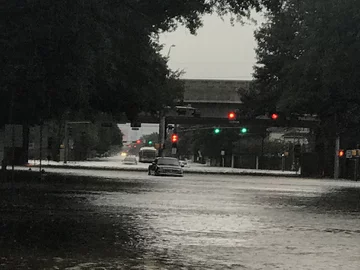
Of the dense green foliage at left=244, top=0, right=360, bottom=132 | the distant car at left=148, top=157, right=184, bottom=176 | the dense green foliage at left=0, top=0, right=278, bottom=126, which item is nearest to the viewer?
the dense green foliage at left=0, top=0, right=278, bottom=126

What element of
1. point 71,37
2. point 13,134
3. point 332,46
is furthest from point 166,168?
point 71,37

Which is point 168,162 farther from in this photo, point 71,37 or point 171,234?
point 171,234

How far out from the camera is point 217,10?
27.1 metres

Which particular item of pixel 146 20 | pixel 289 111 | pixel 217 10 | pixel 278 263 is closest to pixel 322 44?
pixel 217 10

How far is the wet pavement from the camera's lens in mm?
11000

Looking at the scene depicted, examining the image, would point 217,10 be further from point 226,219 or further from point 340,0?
point 226,219

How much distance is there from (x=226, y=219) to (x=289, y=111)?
44.5 meters

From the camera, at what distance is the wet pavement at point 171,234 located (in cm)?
1100

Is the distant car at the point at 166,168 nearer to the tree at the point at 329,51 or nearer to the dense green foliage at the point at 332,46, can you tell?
the tree at the point at 329,51

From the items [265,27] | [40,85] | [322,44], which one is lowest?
[40,85]

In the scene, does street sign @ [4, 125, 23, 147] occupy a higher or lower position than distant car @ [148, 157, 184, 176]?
higher

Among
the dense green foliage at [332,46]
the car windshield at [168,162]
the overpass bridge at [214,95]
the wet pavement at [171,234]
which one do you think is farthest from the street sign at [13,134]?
the overpass bridge at [214,95]

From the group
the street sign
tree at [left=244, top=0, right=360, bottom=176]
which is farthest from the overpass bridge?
the street sign

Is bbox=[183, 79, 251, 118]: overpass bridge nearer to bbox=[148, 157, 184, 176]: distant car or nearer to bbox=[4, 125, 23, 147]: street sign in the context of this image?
bbox=[148, 157, 184, 176]: distant car
